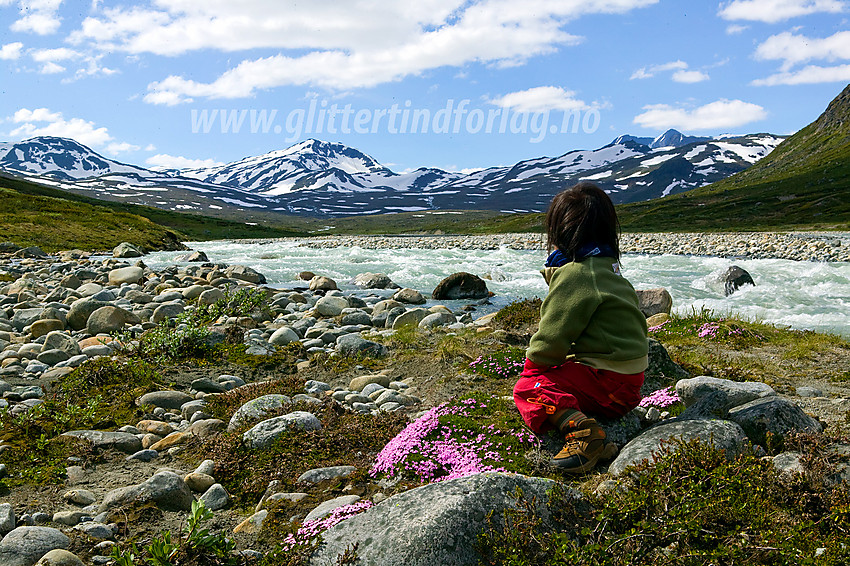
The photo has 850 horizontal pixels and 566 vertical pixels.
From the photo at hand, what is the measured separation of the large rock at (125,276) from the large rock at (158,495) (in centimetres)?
1771

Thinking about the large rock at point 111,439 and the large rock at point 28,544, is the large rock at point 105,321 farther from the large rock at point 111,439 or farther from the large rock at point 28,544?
the large rock at point 28,544

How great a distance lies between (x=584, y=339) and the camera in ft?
14.5

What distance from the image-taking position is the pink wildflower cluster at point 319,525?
3.42 meters

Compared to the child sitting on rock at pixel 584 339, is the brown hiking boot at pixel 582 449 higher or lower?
lower

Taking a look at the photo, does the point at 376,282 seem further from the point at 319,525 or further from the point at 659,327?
the point at 319,525

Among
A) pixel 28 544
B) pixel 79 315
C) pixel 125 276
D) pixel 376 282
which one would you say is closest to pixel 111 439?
pixel 28 544

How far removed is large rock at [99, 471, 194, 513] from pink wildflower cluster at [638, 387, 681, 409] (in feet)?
14.1

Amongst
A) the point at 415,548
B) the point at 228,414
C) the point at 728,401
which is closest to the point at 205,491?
the point at 228,414

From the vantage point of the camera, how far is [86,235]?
43.3 m

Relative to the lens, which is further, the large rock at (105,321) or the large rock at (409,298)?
the large rock at (409,298)

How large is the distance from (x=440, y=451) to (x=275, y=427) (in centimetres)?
196

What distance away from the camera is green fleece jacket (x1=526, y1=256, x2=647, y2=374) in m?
4.29

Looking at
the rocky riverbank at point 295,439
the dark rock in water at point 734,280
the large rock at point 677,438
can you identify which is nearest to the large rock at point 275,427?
the rocky riverbank at point 295,439

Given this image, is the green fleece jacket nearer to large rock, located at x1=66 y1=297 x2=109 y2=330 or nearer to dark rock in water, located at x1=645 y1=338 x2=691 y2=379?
dark rock in water, located at x1=645 y1=338 x2=691 y2=379
